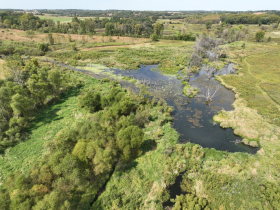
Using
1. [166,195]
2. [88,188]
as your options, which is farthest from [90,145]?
[166,195]

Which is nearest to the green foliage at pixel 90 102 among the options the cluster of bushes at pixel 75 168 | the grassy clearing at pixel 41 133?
the grassy clearing at pixel 41 133

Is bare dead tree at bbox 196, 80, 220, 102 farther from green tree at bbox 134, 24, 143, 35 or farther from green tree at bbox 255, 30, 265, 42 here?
green tree at bbox 255, 30, 265, 42

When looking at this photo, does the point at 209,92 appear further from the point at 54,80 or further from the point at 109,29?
the point at 109,29

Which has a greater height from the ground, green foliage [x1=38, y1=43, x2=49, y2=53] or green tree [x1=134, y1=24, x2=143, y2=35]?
green tree [x1=134, y1=24, x2=143, y2=35]

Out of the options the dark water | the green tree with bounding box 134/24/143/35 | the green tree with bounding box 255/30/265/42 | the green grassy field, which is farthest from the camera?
the green tree with bounding box 134/24/143/35

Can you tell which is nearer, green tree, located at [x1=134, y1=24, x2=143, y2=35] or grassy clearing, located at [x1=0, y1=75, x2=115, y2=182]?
grassy clearing, located at [x1=0, y1=75, x2=115, y2=182]

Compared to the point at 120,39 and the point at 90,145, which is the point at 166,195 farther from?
the point at 120,39

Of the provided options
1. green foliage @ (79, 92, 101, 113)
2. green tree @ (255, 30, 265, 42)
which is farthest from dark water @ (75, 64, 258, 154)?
green tree @ (255, 30, 265, 42)
